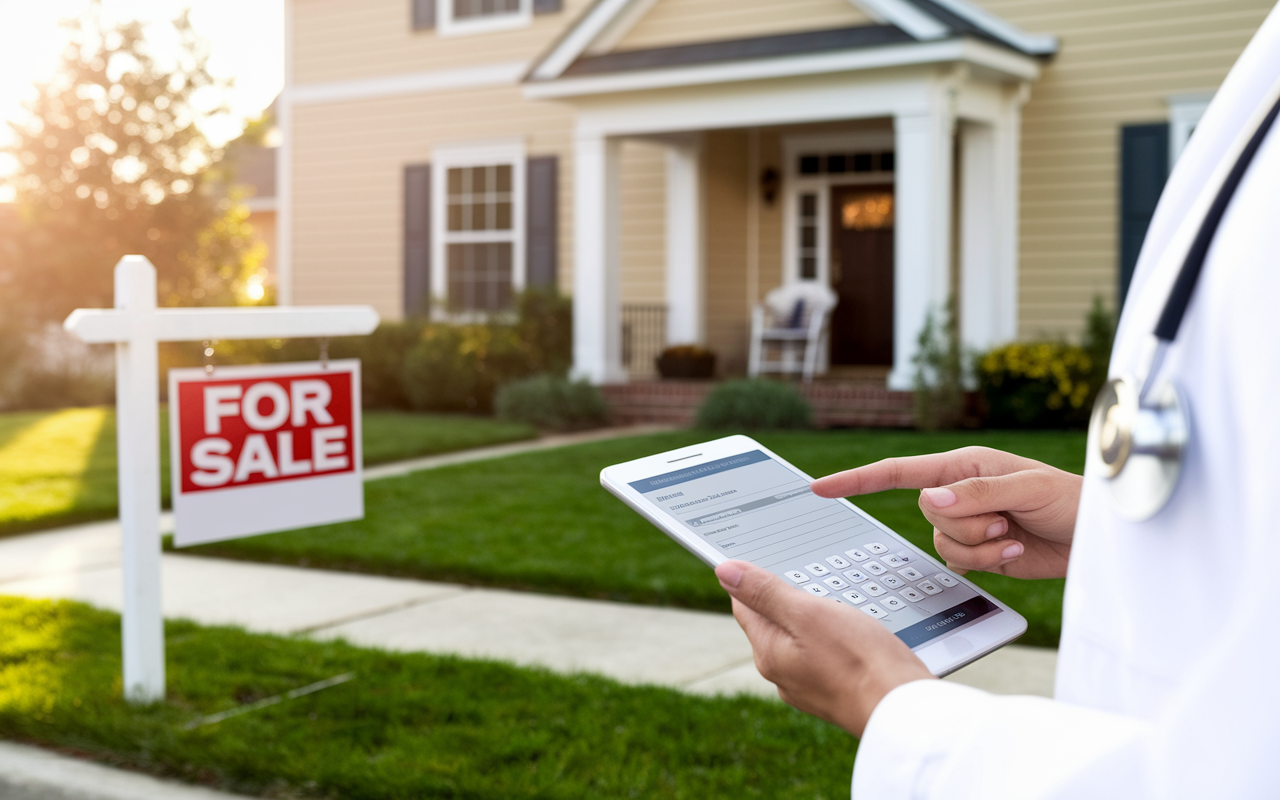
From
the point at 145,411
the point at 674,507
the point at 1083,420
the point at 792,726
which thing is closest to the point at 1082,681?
the point at 674,507

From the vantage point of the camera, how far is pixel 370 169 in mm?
14922

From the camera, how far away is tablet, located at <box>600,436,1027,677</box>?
51.4 inches

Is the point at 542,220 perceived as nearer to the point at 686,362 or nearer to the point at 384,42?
the point at 686,362

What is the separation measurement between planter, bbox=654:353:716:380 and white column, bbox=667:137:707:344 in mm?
411

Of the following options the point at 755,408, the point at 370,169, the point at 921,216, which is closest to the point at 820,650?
the point at 755,408

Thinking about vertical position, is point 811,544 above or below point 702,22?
below

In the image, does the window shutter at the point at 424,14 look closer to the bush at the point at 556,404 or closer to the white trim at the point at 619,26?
the white trim at the point at 619,26

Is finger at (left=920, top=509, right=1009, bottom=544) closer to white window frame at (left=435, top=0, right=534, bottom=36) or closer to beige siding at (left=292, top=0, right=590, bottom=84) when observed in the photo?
beige siding at (left=292, top=0, right=590, bottom=84)

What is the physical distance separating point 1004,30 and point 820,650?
11.3 metres

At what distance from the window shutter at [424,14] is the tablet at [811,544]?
1364 centimetres

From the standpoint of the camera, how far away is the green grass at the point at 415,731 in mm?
3197

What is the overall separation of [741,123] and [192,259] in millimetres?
8036

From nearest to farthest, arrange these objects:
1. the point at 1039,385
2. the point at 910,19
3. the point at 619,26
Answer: the point at 1039,385 < the point at 910,19 < the point at 619,26

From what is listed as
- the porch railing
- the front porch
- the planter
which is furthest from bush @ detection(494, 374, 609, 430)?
the porch railing
